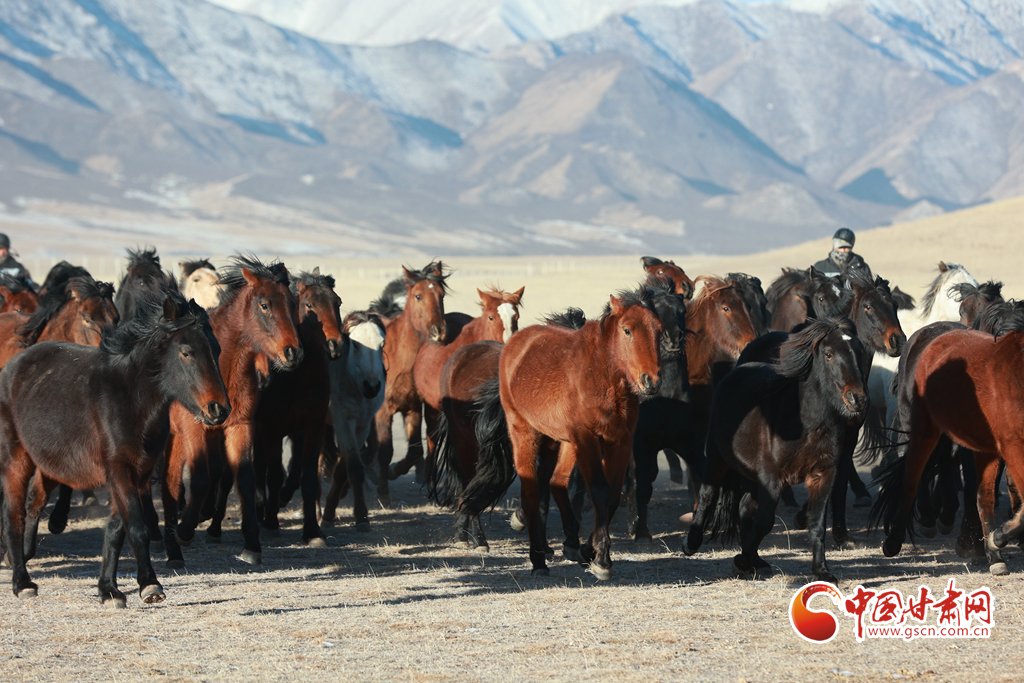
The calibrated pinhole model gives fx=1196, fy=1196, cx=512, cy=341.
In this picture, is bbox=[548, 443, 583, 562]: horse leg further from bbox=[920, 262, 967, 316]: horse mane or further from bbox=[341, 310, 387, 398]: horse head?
bbox=[920, 262, 967, 316]: horse mane

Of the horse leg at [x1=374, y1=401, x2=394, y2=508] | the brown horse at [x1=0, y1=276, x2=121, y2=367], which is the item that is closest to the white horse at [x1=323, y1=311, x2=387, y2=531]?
the horse leg at [x1=374, y1=401, x2=394, y2=508]

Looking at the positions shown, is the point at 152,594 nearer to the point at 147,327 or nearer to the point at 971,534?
the point at 147,327

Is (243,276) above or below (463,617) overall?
above

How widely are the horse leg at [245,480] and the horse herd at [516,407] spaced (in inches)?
0.6

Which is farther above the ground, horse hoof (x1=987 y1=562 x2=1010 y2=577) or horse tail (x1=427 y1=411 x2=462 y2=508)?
horse tail (x1=427 y1=411 x2=462 y2=508)

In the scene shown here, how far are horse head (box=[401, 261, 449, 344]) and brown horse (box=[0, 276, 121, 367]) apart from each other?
2785 millimetres

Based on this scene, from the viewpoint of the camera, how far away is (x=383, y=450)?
11.9 m

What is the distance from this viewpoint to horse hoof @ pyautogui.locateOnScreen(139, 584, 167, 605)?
6.73 metres

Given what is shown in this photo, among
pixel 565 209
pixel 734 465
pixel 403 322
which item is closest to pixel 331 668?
pixel 734 465

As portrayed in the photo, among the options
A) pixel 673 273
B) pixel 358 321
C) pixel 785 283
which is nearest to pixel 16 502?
pixel 358 321

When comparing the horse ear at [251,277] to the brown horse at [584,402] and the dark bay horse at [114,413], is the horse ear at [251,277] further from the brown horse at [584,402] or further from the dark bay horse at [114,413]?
the brown horse at [584,402]

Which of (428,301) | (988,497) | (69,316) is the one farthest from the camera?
(428,301)

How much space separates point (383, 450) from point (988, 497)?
589cm

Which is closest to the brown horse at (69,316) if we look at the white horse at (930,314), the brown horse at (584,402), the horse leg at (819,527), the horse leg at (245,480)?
the horse leg at (245,480)
